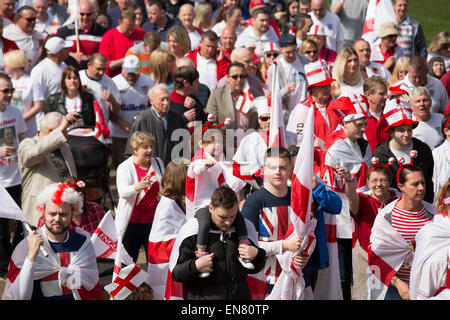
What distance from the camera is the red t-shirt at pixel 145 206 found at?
8227mm

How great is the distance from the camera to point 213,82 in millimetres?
11297

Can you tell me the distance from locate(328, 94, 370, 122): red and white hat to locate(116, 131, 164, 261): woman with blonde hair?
2.00m

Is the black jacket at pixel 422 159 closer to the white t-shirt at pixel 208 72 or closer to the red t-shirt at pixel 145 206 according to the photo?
the red t-shirt at pixel 145 206

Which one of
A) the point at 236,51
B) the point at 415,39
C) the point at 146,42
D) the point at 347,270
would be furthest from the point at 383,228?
the point at 415,39

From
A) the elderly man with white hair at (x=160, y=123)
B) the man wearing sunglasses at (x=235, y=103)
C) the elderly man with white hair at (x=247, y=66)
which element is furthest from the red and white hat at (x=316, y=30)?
the elderly man with white hair at (x=160, y=123)

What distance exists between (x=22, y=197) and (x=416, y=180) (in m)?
3.92

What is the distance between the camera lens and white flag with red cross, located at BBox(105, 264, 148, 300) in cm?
629

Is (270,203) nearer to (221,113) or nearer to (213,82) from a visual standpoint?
(221,113)

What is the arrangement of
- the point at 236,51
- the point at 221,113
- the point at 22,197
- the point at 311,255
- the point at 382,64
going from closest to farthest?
the point at 311,255 < the point at 22,197 < the point at 221,113 < the point at 236,51 < the point at 382,64

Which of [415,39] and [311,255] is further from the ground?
[415,39]

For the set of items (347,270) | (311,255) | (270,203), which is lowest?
(347,270)

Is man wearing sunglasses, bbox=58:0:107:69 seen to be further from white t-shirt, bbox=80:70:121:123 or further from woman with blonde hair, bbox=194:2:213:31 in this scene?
white t-shirt, bbox=80:70:121:123

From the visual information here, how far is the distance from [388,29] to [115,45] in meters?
3.99

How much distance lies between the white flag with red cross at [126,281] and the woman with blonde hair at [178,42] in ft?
17.7
